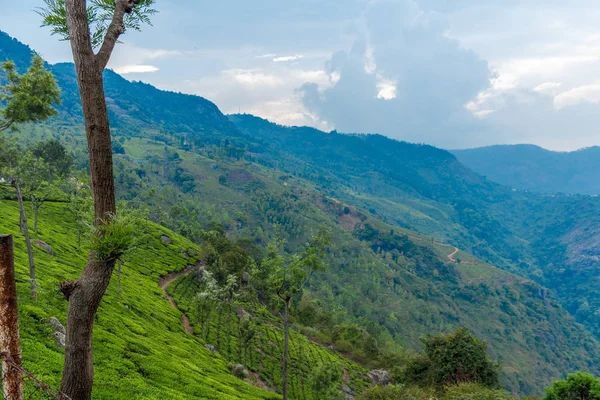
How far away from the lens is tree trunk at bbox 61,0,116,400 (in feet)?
26.0

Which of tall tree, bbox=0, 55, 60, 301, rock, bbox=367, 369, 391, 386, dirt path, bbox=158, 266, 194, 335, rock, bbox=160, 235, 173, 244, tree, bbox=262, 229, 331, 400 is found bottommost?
rock, bbox=367, 369, 391, 386

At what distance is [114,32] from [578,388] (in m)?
45.5

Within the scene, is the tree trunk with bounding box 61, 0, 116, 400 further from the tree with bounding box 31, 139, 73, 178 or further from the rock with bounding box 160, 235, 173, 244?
the tree with bounding box 31, 139, 73, 178

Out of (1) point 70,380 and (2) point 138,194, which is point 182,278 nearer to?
(1) point 70,380

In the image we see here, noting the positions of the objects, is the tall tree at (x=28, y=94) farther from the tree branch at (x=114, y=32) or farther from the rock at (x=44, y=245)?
the rock at (x=44, y=245)

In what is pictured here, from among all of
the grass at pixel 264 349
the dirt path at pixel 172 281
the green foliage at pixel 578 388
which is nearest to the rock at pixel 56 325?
the dirt path at pixel 172 281

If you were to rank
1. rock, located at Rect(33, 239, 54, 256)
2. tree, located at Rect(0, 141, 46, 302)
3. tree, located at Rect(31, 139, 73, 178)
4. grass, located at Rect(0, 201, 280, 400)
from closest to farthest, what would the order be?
grass, located at Rect(0, 201, 280, 400), tree, located at Rect(0, 141, 46, 302), rock, located at Rect(33, 239, 54, 256), tree, located at Rect(31, 139, 73, 178)

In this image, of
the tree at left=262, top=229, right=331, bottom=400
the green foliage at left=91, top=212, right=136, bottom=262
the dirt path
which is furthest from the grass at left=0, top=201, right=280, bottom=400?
the tree at left=262, top=229, right=331, bottom=400

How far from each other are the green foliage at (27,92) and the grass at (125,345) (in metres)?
7.16

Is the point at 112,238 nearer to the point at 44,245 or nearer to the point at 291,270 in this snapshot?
the point at 291,270

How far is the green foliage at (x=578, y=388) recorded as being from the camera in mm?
32062

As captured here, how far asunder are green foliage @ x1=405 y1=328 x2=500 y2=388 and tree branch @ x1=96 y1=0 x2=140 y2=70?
51793 mm

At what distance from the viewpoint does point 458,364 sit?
46.7m

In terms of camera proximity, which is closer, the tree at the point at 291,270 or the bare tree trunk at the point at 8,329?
the bare tree trunk at the point at 8,329
